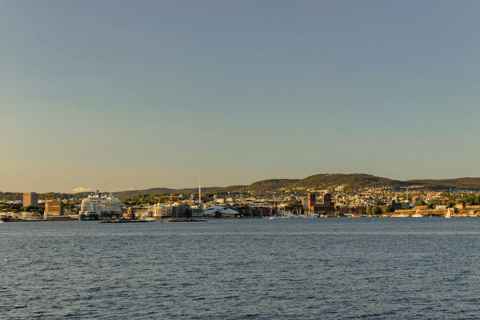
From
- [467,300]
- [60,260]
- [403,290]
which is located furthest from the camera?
[60,260]

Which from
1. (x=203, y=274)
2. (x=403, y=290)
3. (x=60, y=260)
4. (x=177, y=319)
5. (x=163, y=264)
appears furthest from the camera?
(x=60, y=260)

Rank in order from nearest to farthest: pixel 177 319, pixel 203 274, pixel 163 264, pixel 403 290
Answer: pixel 177 319, pixel 403 290, pixel 203 274, pixel 163 264

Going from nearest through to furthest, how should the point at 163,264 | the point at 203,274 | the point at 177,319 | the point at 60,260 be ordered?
the point at 177,319 → the point at 203,274 → the point at 163,264 → the point at 60,260

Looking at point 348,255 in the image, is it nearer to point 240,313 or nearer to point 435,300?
point 435,300

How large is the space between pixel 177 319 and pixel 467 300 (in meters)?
15.6

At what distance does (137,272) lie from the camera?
3816 centimetres

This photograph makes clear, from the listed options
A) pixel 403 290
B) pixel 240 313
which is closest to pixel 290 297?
pixel 240 313

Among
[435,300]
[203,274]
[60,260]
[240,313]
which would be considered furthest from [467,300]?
[60,260]

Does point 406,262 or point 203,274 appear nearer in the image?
point 203,274

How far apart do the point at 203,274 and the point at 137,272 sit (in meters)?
5.47

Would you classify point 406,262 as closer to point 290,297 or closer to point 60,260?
point 290,297

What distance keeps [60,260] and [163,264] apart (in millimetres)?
11760

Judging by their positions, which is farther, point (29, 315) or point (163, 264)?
point (163, 264)

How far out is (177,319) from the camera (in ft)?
74.5
